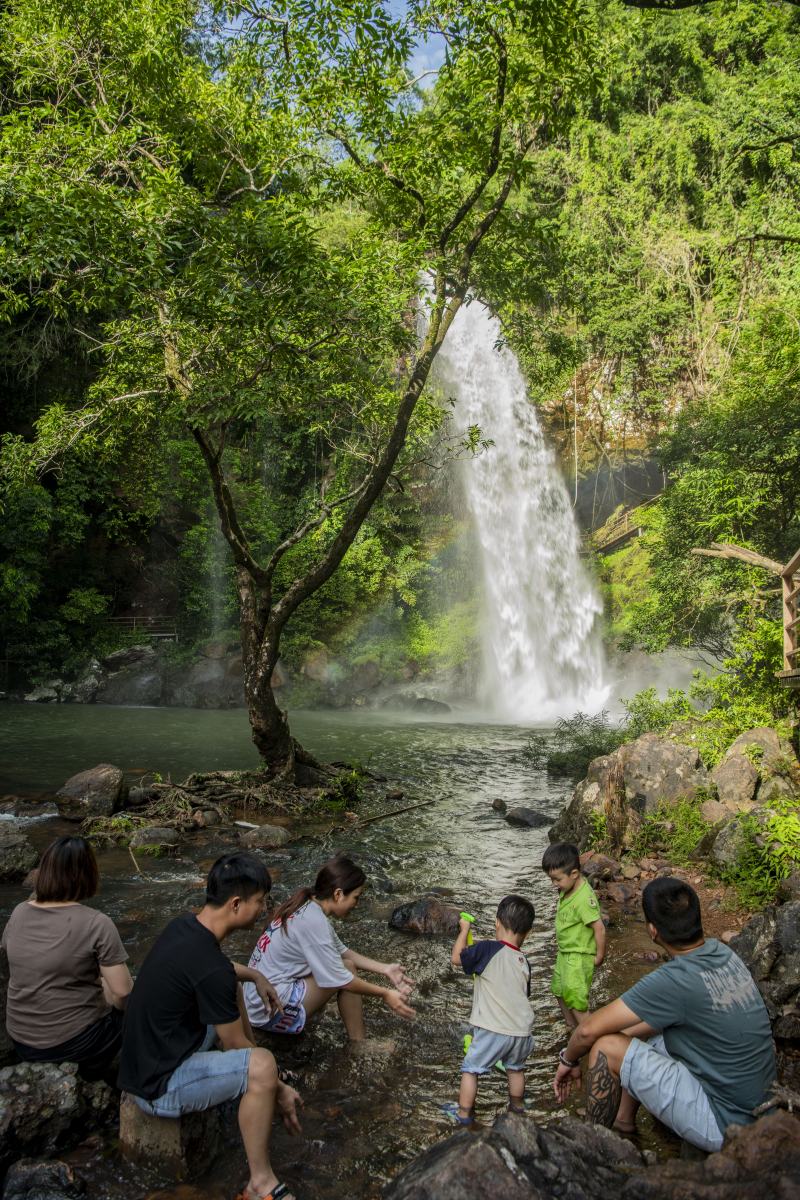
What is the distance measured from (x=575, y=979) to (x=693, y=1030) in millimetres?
1291

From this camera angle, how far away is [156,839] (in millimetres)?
8312

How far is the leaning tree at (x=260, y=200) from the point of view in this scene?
Answer: 768 cm

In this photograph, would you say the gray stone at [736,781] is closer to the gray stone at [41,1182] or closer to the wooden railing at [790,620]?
the wooden railing at [790,620]

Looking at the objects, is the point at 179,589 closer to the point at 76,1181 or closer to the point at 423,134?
the point at 423,134

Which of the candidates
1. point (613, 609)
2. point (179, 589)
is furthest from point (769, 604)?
point (179, 589)

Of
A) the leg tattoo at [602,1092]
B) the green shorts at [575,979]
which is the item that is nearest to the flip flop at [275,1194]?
the leg tattoo at [602,1092]

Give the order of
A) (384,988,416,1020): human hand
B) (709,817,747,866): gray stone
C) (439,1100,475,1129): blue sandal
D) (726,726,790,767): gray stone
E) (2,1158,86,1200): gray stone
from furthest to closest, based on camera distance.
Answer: (726,726,790,767): gray stone → (709,817,747,866): gray stone → (384,988,416,1020): human hand → (439,1100,475,1129): blue sandal → (2,1158,86,1200): gray stone

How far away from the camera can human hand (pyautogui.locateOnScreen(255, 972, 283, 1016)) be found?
3.65 meters

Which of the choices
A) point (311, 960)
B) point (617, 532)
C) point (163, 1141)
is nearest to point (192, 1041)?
point (163, 1141)

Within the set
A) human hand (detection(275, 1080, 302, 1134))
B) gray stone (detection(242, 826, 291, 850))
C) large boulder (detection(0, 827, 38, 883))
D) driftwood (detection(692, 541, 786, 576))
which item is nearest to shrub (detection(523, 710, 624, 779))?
driftwood (detection(692, 541, 786, 576))

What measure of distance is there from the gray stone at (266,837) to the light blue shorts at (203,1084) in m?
5.46

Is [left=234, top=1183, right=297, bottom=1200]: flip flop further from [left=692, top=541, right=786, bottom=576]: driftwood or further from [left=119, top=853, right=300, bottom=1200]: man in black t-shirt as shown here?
[left=692, top=541, right=786, bottom=576]: driftwood

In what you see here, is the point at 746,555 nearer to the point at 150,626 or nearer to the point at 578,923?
the point at 578,923

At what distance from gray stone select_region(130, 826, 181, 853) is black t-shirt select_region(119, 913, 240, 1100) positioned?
5.29 meters
